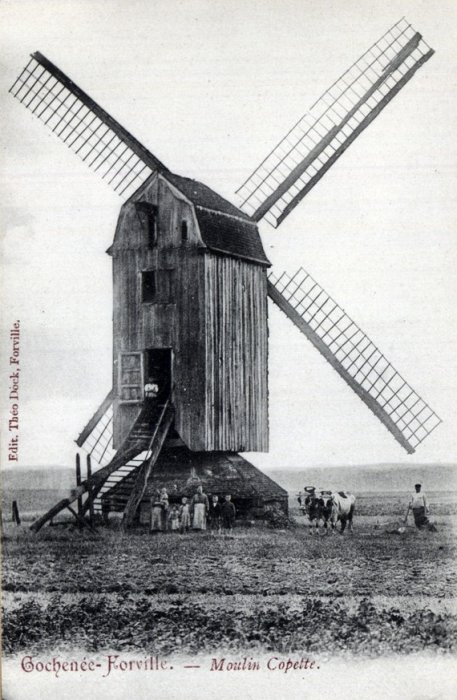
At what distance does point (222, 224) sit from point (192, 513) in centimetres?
431

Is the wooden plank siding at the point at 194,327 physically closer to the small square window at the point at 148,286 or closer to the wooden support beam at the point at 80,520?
the small square window at the point at 148,286

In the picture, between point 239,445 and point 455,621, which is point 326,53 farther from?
point 455,621

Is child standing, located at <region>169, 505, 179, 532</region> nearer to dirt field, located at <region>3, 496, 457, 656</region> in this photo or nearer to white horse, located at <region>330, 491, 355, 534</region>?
dirt field, located at <region>3, 496, 457, 656</region>

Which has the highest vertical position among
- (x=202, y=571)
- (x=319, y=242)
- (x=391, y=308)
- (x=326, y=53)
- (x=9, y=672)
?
(x=326, y=53)

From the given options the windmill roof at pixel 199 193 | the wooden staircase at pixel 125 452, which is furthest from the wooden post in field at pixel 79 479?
the windmill roof at pixel 199 193

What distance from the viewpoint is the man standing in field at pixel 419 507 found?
13195mm

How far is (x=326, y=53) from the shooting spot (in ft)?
43.5

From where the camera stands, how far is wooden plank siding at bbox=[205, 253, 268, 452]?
545 inches

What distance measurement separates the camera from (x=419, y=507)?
1327 cm

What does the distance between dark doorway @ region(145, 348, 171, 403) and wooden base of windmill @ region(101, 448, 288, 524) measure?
0.80 meters

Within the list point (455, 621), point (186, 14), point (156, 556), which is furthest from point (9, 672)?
point (186, 14)

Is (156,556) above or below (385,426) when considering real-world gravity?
below

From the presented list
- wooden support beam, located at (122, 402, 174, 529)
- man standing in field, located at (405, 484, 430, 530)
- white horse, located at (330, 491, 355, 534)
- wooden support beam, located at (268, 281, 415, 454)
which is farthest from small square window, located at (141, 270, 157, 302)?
man standing in field, located at (405, 484, 430, 530)

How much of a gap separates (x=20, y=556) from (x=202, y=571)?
252 cm
